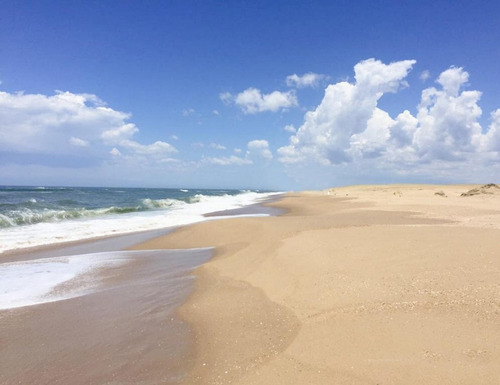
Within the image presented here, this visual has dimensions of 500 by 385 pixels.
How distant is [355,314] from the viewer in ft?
16.1

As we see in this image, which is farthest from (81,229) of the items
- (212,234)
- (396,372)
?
(396,372)

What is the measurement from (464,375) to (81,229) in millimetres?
18519

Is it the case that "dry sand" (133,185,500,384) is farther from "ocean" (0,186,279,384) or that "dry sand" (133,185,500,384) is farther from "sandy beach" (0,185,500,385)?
"ocean" (0,186,279,384)

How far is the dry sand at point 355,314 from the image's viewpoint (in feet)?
11.9

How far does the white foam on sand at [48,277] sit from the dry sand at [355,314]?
3167mm

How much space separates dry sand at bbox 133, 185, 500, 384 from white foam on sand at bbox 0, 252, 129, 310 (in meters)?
3.17

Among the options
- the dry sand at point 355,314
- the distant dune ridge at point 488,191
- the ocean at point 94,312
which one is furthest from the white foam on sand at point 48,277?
the distant dune ridge at point 488,191

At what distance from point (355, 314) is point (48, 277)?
8.32 m

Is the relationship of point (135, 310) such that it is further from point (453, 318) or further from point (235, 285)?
point (453, 318)

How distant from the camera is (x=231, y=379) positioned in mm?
3750

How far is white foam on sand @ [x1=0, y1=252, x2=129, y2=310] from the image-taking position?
23.0 feet

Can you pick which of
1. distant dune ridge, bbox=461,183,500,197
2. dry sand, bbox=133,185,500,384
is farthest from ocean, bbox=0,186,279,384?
distant dune ridge, bbox=461,183,500,197

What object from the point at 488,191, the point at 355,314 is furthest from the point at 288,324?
the point at 488,191

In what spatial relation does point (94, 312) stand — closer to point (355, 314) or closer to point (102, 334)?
point (102, 334)
